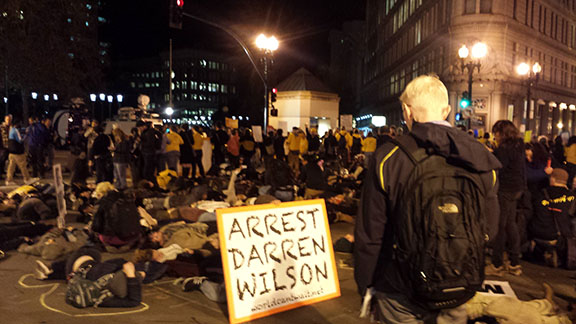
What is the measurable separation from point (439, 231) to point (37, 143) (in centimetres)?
1695

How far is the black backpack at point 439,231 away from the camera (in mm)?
2197

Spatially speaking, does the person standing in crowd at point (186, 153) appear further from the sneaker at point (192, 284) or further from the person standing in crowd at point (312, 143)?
the sneaker at point (192, 284)

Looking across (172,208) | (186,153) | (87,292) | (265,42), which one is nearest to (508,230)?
(87,292)

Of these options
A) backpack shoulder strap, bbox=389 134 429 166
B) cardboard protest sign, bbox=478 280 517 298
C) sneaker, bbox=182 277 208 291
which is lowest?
sneaker, bbox=182 277 208 291

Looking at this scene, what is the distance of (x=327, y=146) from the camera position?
2378 centimetres

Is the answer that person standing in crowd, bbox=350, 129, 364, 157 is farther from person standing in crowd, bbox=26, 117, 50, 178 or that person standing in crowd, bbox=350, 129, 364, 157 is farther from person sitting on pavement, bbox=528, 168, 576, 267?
person sitting on pavement, bbox=528, 168, 576, 267

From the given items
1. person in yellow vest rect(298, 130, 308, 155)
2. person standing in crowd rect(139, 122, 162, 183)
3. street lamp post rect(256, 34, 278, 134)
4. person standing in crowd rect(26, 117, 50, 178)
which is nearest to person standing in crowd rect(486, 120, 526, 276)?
person standing in crowd rect(139, 122, 162, 183)

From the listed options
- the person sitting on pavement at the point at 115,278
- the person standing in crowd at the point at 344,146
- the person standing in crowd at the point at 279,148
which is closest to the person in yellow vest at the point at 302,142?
the person standing in crowd at the point at 279,148

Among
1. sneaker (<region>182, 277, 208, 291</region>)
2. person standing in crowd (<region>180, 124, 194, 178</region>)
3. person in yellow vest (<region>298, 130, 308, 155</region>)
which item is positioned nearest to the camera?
sneaker (<region>182, 277, 208, 291</region>)

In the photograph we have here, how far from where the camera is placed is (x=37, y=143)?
54.0 ft

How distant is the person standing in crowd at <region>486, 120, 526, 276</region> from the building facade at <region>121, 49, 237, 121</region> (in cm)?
14857

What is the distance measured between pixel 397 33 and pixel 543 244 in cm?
6207

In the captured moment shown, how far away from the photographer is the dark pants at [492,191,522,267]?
21.6 feet

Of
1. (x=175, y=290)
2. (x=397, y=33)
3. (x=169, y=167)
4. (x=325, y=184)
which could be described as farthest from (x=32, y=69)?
(x=397, y=33)
